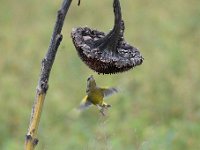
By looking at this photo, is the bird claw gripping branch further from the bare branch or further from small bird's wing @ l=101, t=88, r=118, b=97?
small bird's wing @ l=101, t=88, r=118, b=97

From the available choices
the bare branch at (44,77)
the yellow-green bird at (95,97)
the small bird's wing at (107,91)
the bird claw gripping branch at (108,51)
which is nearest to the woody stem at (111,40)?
the bird claw gripping branch at (108,51)

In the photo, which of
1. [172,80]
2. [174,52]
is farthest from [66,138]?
[174,52]

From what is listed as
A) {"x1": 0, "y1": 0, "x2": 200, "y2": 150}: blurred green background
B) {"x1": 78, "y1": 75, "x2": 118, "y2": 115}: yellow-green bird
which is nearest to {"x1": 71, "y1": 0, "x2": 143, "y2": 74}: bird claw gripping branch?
{"x1": 78, "y1": 75, "x2": 118, "y2": 115}: yellow-green bird

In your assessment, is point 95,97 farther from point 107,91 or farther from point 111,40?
point 111,40

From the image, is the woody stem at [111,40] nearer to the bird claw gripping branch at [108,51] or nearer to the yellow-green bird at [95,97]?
the bird claw gripping branch at [108,51]

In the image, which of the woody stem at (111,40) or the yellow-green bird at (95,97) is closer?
the woody stem at (111,40)

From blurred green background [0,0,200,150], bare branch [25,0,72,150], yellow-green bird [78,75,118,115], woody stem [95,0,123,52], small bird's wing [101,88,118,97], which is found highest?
blurred green background [0,0,200,150]
